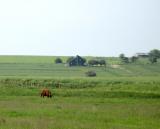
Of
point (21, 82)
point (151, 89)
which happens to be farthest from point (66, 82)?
Result: point (151, 89)

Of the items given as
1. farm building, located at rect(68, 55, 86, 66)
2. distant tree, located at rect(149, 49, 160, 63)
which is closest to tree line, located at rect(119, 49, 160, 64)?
distant tree, located at rect(149, 49, 160, 63)

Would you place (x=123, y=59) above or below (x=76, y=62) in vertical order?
above

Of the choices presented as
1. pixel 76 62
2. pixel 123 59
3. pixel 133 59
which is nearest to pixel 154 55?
pixel 123 59

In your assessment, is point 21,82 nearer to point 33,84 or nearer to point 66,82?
point 33,84

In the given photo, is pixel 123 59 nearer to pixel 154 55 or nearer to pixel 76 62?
pixel 154 55

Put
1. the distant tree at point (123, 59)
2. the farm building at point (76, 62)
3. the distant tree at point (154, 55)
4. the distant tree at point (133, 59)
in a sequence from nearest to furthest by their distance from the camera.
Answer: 1. the farm building at point (76, 62)
2. the distant tree at point (154, 55)
3. the distant tree at point (133, 59)
4. the distant tree at point (123, 59)

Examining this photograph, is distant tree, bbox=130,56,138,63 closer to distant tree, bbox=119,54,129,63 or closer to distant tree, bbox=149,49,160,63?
distant tree, bbox=119,54,129,63

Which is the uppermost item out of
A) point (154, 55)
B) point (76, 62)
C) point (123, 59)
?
point (154, 55)

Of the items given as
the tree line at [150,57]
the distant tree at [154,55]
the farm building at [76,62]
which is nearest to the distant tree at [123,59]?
the tree line at [150,57]

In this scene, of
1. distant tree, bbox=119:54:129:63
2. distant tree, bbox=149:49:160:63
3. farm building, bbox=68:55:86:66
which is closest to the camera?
farm building, bbox=68:55:86:66

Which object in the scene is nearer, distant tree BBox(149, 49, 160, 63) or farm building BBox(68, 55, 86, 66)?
farm building BBox(68, 55, 86, 66)

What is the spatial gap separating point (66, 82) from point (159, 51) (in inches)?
4220

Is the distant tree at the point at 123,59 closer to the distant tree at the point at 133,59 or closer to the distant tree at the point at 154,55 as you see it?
the distant tree at the point at 133,59

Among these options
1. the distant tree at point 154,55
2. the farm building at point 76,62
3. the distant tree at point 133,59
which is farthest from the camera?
the distant tree at point 133,59
